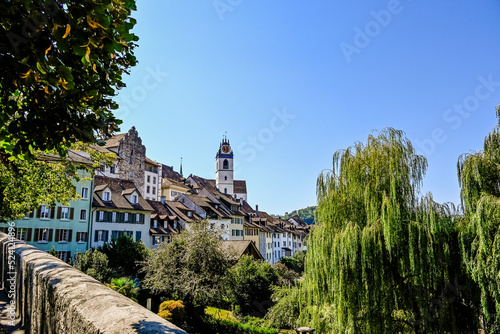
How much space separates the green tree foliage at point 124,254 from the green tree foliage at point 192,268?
665cm

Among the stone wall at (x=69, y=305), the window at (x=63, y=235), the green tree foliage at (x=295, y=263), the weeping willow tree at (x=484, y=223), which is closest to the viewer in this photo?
the stone wall at (x=69, y=305)

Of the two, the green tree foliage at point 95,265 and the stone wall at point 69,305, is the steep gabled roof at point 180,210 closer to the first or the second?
the green tree foliage at point 95,265

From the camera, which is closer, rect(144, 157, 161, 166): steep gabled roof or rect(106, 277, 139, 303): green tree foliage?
rect(106, 277, 139, 303): green tree foliage

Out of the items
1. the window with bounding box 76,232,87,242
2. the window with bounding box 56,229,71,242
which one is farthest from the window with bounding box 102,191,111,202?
the window with bounding box 56,229,71,242

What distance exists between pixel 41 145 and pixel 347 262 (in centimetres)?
996

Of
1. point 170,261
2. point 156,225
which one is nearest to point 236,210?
point 156,225

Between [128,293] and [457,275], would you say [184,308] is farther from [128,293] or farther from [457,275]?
[457,275]

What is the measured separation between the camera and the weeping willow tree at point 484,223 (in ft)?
34.0

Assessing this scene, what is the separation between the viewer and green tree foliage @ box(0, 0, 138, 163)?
2611mm

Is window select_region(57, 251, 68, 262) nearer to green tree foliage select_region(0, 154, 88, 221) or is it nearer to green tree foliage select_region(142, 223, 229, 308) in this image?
green tree foliage select_region(142, 223, 229, 308)

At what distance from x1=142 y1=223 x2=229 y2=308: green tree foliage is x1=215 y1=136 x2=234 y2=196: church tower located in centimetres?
9581

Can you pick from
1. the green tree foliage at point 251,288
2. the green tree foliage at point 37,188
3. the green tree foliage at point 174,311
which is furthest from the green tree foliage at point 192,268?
the green tree foliage at point 37,188

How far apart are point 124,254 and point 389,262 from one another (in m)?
26.6

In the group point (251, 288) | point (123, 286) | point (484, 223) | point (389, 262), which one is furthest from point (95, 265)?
point (484, 223)
